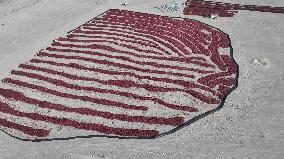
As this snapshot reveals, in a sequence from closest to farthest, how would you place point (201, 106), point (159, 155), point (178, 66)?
1. point (159, 155)
2. point (201, 106)
3. point (178, 66)

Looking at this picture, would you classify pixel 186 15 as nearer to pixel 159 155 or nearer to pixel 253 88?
pixel 253 88

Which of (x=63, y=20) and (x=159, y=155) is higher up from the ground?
(x=63, y=20)

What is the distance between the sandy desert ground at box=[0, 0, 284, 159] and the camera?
61.6ft

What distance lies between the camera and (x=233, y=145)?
Result: 19.0 metres

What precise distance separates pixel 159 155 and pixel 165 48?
39.2 feet

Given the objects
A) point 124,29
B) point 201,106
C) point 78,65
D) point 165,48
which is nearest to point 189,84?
point 201,106

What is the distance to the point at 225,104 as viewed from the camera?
869 inches

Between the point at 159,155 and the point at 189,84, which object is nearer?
the point at 159,155

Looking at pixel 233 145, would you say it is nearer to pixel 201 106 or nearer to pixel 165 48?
pixel 201 106

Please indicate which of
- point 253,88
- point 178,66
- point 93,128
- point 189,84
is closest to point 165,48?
point 178,66

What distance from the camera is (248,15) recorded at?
112 feet

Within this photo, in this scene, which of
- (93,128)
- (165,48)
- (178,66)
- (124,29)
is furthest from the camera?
(124,29)

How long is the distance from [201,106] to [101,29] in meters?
13.2

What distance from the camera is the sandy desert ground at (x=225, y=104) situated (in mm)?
18766
